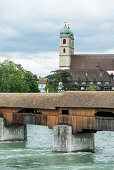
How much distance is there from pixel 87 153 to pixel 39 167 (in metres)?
5.92

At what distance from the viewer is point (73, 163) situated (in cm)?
2894

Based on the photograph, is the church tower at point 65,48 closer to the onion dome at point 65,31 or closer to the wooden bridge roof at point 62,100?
the onion dome at point 65,31

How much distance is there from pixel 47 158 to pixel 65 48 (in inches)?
3837

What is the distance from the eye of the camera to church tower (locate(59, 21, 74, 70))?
124 meters

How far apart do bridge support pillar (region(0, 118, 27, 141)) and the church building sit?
214ft

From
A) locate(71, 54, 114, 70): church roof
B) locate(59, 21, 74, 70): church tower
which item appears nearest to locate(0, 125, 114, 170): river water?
locate(71, 54, 114, 70): church roof

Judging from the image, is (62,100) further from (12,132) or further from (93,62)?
(93,62)

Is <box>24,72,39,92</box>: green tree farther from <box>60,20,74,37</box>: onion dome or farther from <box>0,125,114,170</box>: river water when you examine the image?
<box>60,20,74,37</box>: onion dome

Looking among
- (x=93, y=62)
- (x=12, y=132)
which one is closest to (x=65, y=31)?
(x=93, y=62)

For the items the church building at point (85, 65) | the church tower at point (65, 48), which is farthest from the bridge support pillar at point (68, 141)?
the church tower at point (65, 48)

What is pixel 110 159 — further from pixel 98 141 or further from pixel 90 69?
pixel 90 69

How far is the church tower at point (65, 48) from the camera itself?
123938 millimetres

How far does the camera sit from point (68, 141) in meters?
32.2

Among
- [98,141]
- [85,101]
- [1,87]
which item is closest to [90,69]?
[1,87]
